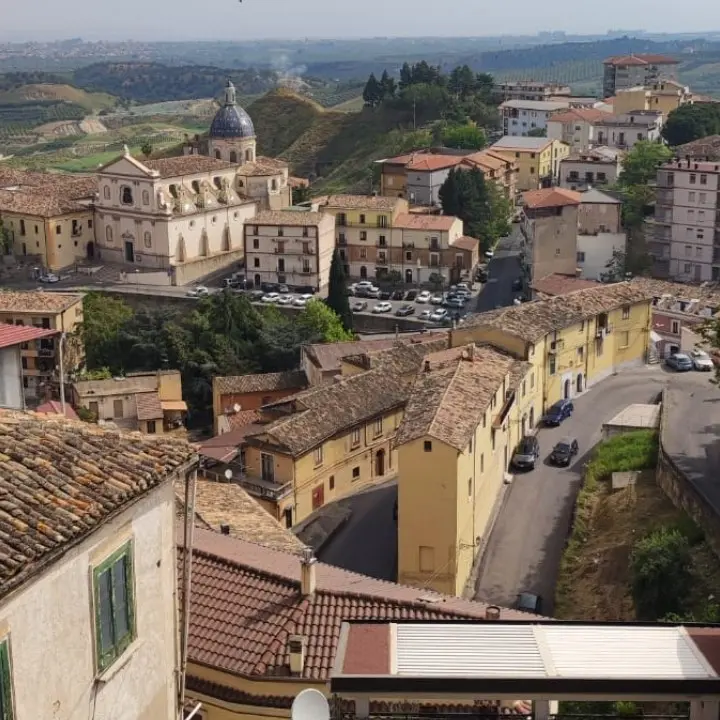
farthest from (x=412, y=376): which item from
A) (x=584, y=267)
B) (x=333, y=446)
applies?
(x=584, y=267)

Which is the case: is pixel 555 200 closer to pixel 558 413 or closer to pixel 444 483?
pixel 558 413

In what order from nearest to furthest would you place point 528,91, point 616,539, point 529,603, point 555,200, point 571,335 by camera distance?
point 529,603
point 616,539
point 571,335
point 555,200
point 528,91

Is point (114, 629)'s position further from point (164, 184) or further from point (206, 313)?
point (164, 184)

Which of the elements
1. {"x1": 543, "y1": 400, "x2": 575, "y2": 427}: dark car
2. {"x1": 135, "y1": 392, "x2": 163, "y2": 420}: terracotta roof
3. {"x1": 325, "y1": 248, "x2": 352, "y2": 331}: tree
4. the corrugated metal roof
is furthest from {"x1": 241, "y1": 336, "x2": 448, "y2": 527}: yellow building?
the corrugated metal roof

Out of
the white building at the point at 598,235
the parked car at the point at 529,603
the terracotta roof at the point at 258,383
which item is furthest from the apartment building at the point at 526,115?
the parked car at the point at 529,603

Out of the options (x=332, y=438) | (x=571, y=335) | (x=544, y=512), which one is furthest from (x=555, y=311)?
(x=544, y=512)
